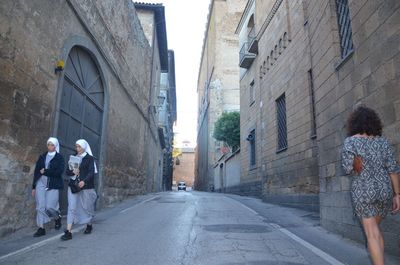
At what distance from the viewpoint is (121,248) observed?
5152mm

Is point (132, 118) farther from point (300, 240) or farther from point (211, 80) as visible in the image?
point (211, 80)

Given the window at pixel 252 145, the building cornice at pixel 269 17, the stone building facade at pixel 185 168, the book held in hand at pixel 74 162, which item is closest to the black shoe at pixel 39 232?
the book held in hand at pixel 74 162

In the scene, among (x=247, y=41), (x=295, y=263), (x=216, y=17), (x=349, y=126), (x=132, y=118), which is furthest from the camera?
(x=216, y=17)

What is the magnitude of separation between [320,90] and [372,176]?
4.31 metres

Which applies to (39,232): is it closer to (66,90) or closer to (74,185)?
(74,185)

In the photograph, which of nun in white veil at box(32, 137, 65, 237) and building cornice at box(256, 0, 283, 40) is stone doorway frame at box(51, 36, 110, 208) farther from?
building cornice at box(256, 0, 283, 40)

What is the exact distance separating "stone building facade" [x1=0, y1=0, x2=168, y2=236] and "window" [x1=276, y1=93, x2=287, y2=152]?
→ 5912mm

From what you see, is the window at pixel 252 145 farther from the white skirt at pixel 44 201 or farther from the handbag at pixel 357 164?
the handbag at pixel 357 164

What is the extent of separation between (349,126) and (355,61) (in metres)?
2.44

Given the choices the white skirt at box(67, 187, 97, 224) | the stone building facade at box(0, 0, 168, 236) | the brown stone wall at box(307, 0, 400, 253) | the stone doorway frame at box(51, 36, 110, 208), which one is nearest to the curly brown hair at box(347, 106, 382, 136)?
the brown stone wall at box(307, 0, 400, 253)

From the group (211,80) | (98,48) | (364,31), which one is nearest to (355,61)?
(364,31)

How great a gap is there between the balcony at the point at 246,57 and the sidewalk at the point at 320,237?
10657 mm

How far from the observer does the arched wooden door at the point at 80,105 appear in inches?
330

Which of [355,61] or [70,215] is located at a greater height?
[355,61]
